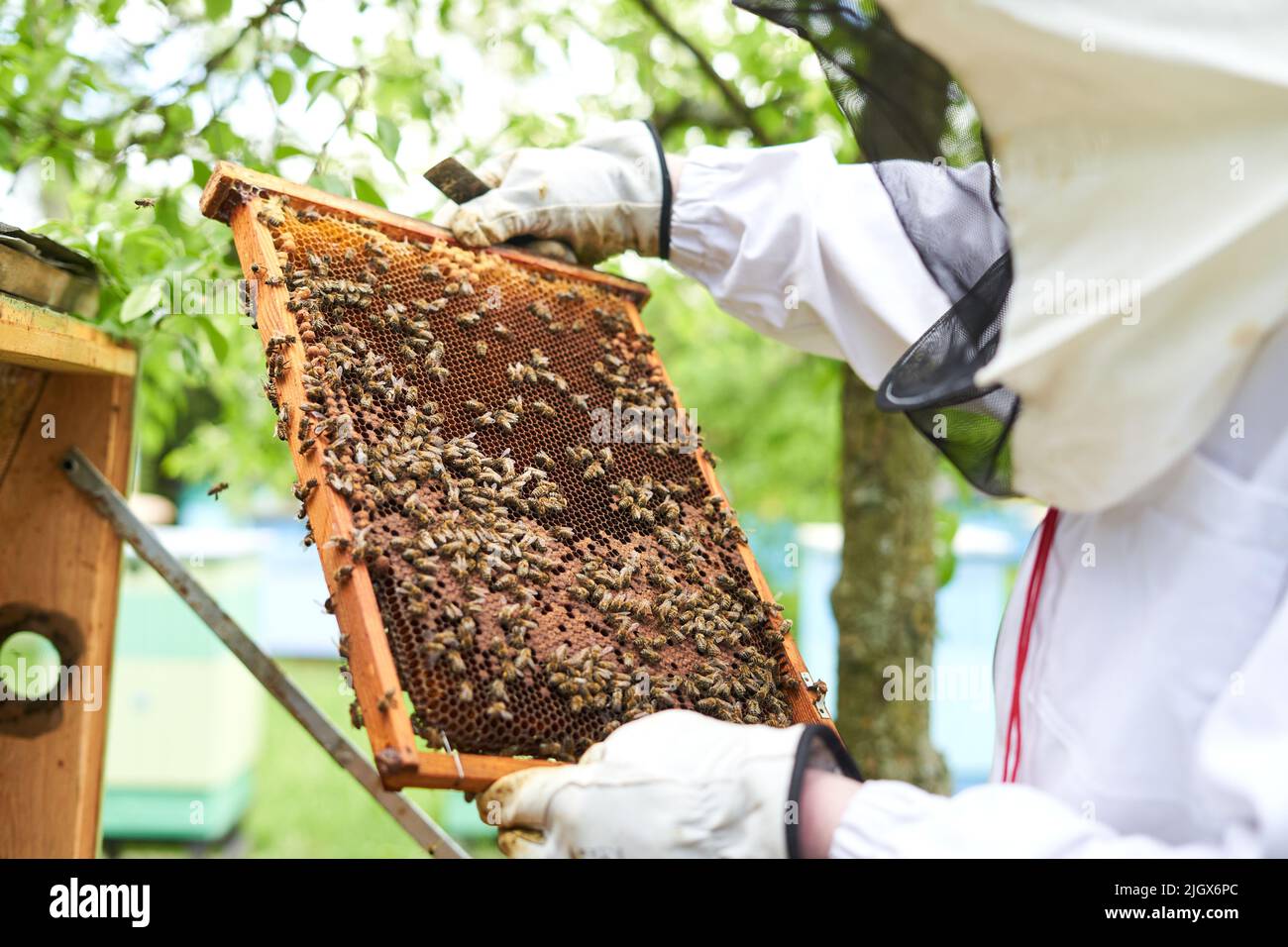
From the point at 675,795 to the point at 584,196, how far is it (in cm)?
185

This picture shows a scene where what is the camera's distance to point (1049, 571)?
6.38ft

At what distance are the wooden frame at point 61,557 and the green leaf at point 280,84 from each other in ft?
3.24

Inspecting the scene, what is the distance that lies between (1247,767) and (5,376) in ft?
10.7

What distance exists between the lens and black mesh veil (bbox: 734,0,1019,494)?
1.86 meters

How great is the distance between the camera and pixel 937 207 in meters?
2.32

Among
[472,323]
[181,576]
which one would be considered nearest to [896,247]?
[472,323]

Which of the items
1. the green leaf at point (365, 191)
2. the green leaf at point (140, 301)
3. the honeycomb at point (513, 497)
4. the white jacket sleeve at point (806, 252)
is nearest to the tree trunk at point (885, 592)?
the white jacket sleeve at point (806, 252)

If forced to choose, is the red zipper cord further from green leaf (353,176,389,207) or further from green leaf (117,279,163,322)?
green leaf (117,279,163,322)

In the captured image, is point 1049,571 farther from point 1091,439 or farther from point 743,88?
point 743,88

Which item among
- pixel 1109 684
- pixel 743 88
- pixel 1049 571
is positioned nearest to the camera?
pixel 1109 684

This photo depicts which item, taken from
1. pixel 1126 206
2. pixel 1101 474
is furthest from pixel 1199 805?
pixel 1126 206

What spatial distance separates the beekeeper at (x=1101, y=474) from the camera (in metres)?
1.46

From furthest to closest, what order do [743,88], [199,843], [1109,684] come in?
1. [199,843]
2. [743,88]
3. [1109,684]

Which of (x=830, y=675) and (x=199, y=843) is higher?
(x=830, y=675)
